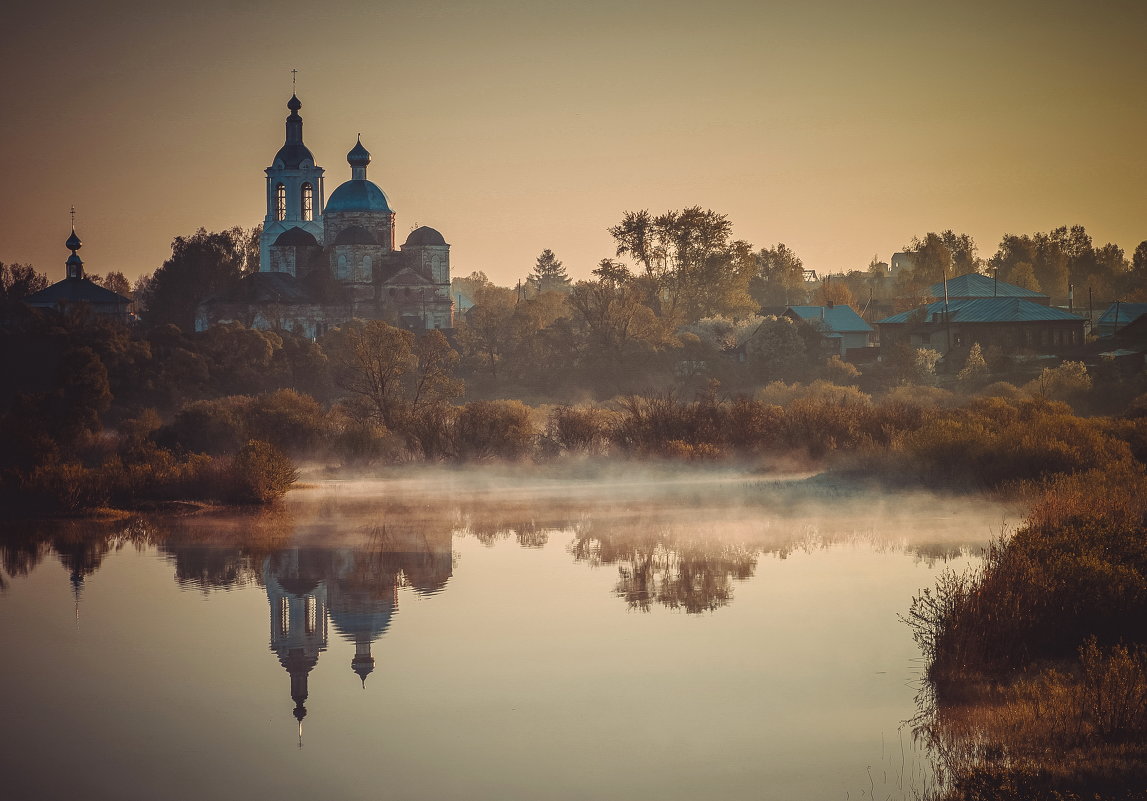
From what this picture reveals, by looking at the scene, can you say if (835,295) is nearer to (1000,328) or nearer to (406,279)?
(1000,328)

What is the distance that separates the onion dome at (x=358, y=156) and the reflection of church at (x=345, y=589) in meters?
70.8

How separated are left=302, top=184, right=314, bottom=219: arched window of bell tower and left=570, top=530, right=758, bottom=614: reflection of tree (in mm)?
79691

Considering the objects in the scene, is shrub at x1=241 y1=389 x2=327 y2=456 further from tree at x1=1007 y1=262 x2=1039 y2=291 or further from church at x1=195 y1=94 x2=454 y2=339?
tree at x1=1007 y1=262 x2=1039 y2=291

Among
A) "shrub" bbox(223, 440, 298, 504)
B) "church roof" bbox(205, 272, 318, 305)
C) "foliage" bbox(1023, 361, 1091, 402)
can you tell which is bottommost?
"shrub" bbox(223, 440, 298, 504)

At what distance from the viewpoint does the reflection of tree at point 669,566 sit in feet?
56.7

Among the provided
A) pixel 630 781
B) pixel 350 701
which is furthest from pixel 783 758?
pixel 350 701

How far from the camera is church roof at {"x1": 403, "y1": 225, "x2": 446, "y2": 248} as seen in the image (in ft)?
295

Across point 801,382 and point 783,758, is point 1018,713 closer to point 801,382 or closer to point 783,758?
point 783,758

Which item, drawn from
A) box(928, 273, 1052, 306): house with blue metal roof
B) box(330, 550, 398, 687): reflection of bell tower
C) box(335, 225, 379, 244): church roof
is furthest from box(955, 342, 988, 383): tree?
box(335, 225, 379, 244): church roof

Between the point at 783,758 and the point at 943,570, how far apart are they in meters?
8.02

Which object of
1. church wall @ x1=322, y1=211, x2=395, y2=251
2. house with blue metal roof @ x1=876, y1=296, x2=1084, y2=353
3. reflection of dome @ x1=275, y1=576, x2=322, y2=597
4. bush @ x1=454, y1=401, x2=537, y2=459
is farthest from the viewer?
church wall @ x1=322, y1=211, x2=395, y2=251

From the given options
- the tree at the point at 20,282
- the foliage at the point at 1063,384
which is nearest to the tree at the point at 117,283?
the tree at the point at 20,282

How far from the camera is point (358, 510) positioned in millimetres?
25750

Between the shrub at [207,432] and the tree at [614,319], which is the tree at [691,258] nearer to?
the tree at [614,319]
